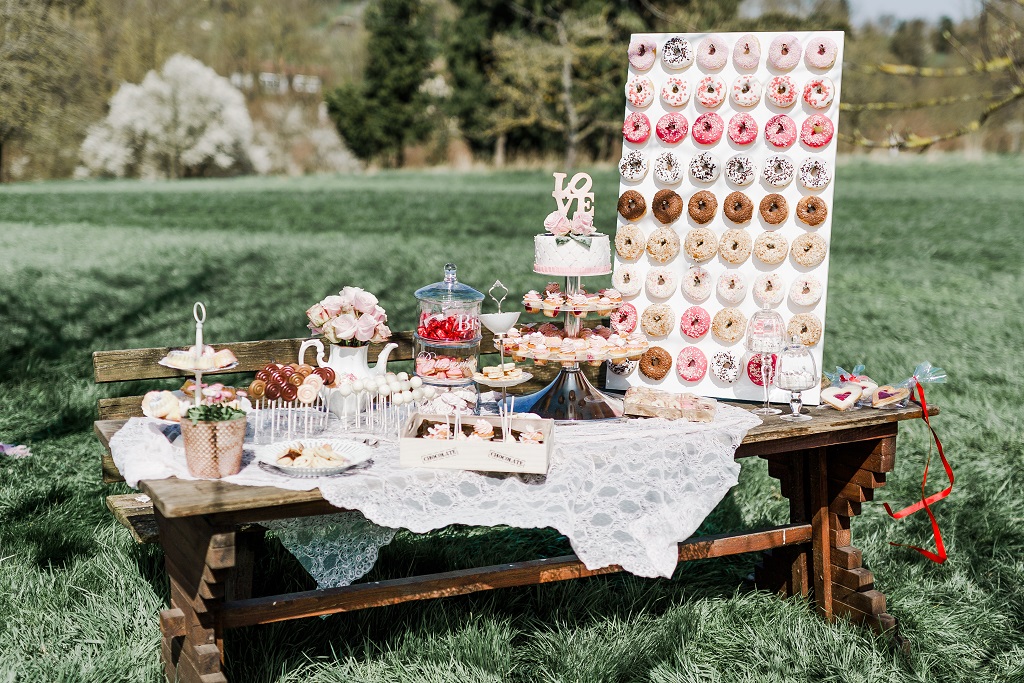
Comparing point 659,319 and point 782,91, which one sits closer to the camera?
point 782,91

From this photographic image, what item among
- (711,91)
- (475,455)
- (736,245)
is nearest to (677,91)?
(711,91)

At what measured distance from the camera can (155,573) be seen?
3.53 metres

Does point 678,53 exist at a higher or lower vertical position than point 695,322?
higher

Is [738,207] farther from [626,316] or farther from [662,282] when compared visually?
[626,316]

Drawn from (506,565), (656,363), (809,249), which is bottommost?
(506,565)

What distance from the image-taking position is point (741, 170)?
3.32 metres

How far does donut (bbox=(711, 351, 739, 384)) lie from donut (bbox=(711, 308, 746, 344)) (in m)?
0.05

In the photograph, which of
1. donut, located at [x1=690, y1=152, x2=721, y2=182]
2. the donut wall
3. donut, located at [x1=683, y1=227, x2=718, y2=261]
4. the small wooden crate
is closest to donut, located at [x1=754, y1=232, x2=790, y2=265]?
the donut wall

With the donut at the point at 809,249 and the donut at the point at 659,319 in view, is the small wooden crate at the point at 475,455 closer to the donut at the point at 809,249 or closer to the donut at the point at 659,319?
the donut at the point at 659,319

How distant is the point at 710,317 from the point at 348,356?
1.25 metres

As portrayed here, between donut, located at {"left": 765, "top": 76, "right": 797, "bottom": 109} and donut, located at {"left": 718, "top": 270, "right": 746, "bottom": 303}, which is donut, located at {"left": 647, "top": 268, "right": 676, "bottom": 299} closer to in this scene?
donut, located at {"left": 718, "top": 270, "right": 746, "bottom": 303}

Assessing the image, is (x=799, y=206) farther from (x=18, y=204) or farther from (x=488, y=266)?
(x=18, y=204)

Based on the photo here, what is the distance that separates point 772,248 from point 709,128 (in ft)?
1.50

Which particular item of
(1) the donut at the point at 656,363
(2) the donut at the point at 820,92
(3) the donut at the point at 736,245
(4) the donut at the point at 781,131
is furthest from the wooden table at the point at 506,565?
(2) the donut at the point at 820,92
